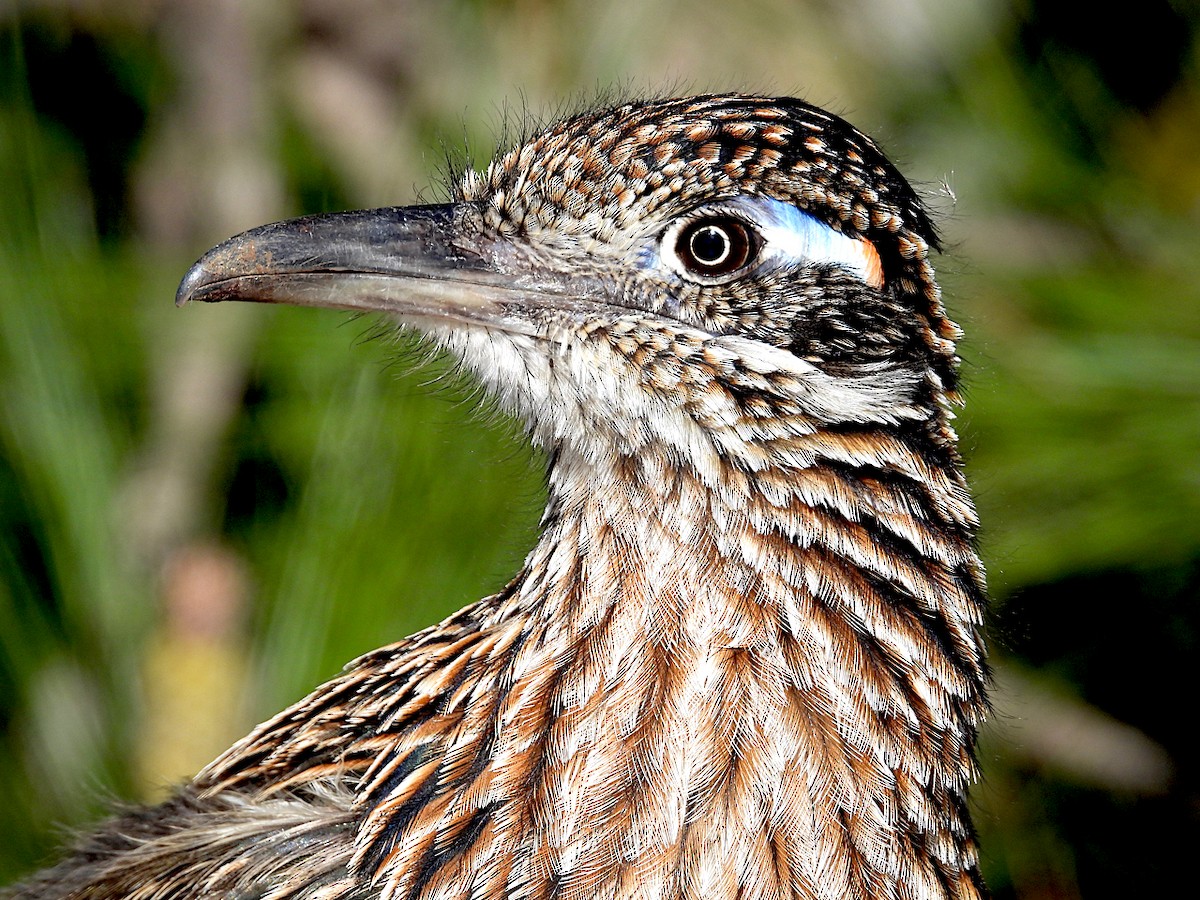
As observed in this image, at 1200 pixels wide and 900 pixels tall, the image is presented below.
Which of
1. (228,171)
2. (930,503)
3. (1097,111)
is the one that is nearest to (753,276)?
(930,503)

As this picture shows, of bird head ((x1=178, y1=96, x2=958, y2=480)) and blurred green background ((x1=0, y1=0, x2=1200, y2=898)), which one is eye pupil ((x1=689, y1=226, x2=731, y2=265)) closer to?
bird head ((x1=178, y1=96, x2=958, y2=480))

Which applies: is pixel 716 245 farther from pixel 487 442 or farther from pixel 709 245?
pixel 487 442

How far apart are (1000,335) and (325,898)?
2364 millimetres

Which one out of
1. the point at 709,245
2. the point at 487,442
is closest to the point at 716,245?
the point at 709,245

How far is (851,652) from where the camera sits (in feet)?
8.00

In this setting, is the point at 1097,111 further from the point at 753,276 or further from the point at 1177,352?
the point at 753,276

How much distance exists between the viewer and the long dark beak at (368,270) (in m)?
2.52

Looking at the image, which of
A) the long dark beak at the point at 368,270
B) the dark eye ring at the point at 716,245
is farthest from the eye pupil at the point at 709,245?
the long dark beak at the point at 368,270

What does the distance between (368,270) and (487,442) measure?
35.3 inches

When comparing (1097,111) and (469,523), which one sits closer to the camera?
(469,523)

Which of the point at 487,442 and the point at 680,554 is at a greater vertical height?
the point at 487,442

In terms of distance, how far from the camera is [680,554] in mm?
2475

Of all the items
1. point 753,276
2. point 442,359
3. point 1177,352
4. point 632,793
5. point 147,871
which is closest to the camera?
point 632,793

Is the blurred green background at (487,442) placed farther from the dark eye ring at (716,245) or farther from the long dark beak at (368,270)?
the dark eye ring at (716,245)
